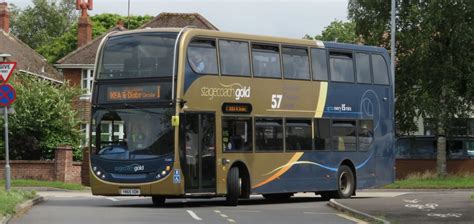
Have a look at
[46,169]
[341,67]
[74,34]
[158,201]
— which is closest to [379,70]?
[341,67]

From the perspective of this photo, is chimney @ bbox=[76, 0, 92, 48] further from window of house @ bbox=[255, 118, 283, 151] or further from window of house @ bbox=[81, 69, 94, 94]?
window of house @ bbox=[255, 118, 283, 151]

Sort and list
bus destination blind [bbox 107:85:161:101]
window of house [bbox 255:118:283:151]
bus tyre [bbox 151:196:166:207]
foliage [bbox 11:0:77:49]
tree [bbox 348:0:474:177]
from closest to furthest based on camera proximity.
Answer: bus destination blind [bbox 107:85:161:101] → window of house [bbox 255:118:283:151] → bus tyre [bbox 151:196:166:207] → tree [bbox 348:0:474:177] → foliage [bbox 11:0:77:49]

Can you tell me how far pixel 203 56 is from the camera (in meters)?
22.3

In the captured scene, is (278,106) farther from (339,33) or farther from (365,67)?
(339,33)

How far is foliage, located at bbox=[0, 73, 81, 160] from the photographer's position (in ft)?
132

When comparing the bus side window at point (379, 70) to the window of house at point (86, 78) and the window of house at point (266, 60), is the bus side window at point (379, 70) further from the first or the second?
the window of house at point (86, 78)

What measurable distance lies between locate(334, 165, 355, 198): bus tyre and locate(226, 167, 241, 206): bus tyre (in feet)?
15.7

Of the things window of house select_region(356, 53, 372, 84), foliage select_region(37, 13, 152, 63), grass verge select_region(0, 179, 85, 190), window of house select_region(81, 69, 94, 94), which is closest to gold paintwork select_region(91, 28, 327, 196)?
window of house select_region(356, 53, 372, 84)

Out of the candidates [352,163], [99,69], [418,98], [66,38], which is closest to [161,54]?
[99,69]

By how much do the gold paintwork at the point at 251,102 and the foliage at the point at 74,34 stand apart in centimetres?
5326

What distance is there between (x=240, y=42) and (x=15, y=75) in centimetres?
2382

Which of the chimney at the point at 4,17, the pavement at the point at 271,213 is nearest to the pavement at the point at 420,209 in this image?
the pavement at the point at 271,213

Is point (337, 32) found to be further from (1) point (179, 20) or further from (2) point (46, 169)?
(2) point (46, 169)

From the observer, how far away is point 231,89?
75.2 feet
